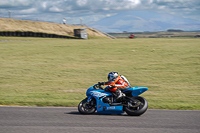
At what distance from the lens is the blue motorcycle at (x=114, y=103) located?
7945 mm

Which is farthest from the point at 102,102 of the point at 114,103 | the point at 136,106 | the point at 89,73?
the point at 89,73

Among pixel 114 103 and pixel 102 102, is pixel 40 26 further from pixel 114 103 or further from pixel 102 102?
pixel 114 103

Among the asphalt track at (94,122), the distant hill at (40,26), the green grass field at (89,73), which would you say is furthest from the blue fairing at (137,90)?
the distant hill at (40,26)

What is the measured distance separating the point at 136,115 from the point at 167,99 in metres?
4.76

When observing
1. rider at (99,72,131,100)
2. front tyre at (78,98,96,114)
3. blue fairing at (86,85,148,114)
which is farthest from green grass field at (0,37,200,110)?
rider at (99,72,131,100)

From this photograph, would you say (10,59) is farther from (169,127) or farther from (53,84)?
(169,127)

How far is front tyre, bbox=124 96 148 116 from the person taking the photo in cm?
780

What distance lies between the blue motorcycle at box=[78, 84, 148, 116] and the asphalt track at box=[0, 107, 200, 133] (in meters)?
0.22

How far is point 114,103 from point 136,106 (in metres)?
0.78

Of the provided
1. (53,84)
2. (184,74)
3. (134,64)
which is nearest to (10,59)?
(53,84)

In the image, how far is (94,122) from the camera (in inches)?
284

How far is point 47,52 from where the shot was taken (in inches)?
1070

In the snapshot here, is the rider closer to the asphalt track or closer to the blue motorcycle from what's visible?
the blue motorcycle

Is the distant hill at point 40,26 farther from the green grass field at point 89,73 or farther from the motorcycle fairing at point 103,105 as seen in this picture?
the motorcycle fairing at point 103,105
